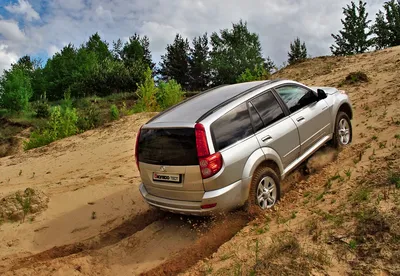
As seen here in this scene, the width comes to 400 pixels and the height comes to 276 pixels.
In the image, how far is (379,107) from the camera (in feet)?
25.0

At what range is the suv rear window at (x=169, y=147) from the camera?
12.7 feet

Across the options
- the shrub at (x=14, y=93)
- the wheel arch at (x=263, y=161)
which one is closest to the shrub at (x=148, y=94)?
the wheel arch at (x=263, y=161)

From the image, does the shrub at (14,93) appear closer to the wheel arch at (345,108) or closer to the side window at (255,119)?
the wheel arch at (345,108)

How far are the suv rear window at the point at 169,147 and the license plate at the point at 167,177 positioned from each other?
0.15m

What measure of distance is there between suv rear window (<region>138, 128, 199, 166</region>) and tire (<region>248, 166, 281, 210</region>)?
0.83m

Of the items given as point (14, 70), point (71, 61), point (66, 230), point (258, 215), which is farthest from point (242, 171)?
point (71, 61)

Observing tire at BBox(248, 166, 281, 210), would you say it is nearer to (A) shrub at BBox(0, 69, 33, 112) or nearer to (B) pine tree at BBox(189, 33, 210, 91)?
(A) shrub at BBox(0, 69, 33, 112)

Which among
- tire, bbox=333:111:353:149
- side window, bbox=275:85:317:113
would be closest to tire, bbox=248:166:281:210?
side window, bbox=275:85:317:113

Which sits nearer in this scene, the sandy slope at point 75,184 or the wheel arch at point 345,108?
the sandy slope at point 75,184

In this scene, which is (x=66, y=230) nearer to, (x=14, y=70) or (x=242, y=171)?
(x=242, y=171)

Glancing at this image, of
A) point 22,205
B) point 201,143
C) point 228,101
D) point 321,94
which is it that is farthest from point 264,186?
point 22,205

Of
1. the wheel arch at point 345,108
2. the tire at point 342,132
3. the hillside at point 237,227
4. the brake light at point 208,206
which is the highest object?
the wheel arch at point 345,108

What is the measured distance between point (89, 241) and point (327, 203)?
3320 millimetres

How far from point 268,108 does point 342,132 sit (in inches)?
81.9
